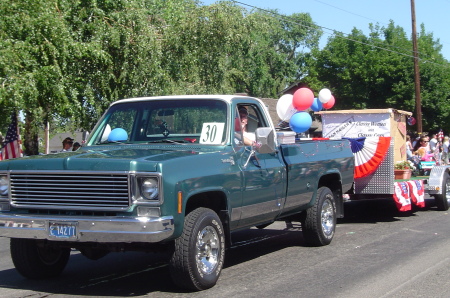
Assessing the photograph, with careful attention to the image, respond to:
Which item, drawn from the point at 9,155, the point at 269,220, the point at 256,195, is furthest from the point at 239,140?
the point at 9,155

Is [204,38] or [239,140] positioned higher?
[204,38]

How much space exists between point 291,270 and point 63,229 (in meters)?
3.00

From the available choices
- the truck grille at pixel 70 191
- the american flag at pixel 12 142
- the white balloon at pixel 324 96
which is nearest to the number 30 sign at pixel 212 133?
the truck grille at pixel 70 191

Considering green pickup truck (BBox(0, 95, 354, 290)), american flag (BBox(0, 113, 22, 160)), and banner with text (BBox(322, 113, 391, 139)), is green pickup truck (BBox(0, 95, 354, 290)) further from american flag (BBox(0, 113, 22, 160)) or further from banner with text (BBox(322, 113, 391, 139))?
american flag (BBox(0, 113, 22, 160))

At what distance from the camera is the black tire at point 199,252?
6.13m

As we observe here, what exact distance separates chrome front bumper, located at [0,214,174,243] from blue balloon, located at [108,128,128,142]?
5.82 feet

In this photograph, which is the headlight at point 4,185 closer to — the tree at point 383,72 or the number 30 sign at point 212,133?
the number 30 sign at point 212,133

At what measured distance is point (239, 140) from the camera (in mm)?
7438

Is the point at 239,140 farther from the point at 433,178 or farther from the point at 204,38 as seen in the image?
the point at 204,38

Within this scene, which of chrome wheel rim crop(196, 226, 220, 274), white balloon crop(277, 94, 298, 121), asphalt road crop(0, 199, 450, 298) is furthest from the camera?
white balloon crop(277, 94, 298, 121)

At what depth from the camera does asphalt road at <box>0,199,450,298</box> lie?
21.5ft

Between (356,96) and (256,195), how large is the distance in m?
34.9

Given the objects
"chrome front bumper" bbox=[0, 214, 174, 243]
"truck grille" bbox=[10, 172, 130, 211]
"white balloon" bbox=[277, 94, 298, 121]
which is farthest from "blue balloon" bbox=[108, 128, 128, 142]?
"white balloon" bbox=[277, 94, 298, 121]

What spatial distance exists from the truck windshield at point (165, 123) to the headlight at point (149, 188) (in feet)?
4.92
